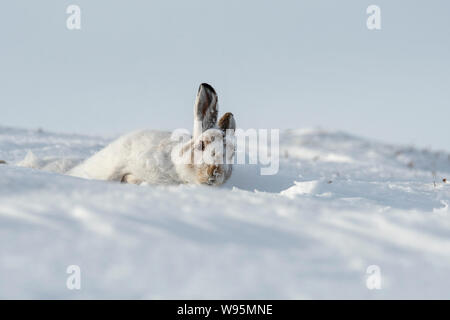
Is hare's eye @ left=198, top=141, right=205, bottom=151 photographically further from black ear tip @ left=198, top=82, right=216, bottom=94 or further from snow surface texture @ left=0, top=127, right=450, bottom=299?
snow surface texture @ left=0, top=127, right=450, bottom=299

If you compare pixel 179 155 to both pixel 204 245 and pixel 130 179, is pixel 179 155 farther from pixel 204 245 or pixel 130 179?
pixel 204 245

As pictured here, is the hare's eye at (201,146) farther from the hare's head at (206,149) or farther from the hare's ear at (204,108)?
the hare's ear at (204,108)

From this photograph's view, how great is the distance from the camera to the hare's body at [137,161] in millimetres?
4613

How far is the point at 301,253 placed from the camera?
6.16 feet

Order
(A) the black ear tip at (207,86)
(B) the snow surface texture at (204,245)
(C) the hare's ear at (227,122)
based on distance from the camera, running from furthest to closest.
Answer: (C) the hare's ear at (227,122) < (A) the black ear tip at (207,86) < (B) the snow surface texture at (204,245)

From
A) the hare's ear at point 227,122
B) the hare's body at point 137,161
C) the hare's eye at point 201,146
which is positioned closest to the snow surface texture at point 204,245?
the hare's eye at point 201,146

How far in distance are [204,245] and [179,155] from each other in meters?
2.73

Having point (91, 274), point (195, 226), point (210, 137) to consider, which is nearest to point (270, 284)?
point (195, 226)

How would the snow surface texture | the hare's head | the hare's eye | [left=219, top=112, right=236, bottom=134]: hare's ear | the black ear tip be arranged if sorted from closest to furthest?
the snow surface texture → the hare's head → the hare's eye → the black ear tip → [left=219, top=112, right=236, bottom=134]: hare's ear

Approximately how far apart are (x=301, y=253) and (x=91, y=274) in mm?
811

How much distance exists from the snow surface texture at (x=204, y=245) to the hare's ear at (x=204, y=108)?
6.72 ft

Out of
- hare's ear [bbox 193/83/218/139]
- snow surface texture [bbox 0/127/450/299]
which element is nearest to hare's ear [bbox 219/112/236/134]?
hare's ear [bbox 193/83/218/139]

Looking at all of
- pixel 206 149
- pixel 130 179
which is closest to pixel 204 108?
pixel 206 149

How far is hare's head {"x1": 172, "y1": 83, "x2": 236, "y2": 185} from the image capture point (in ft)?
14.1
